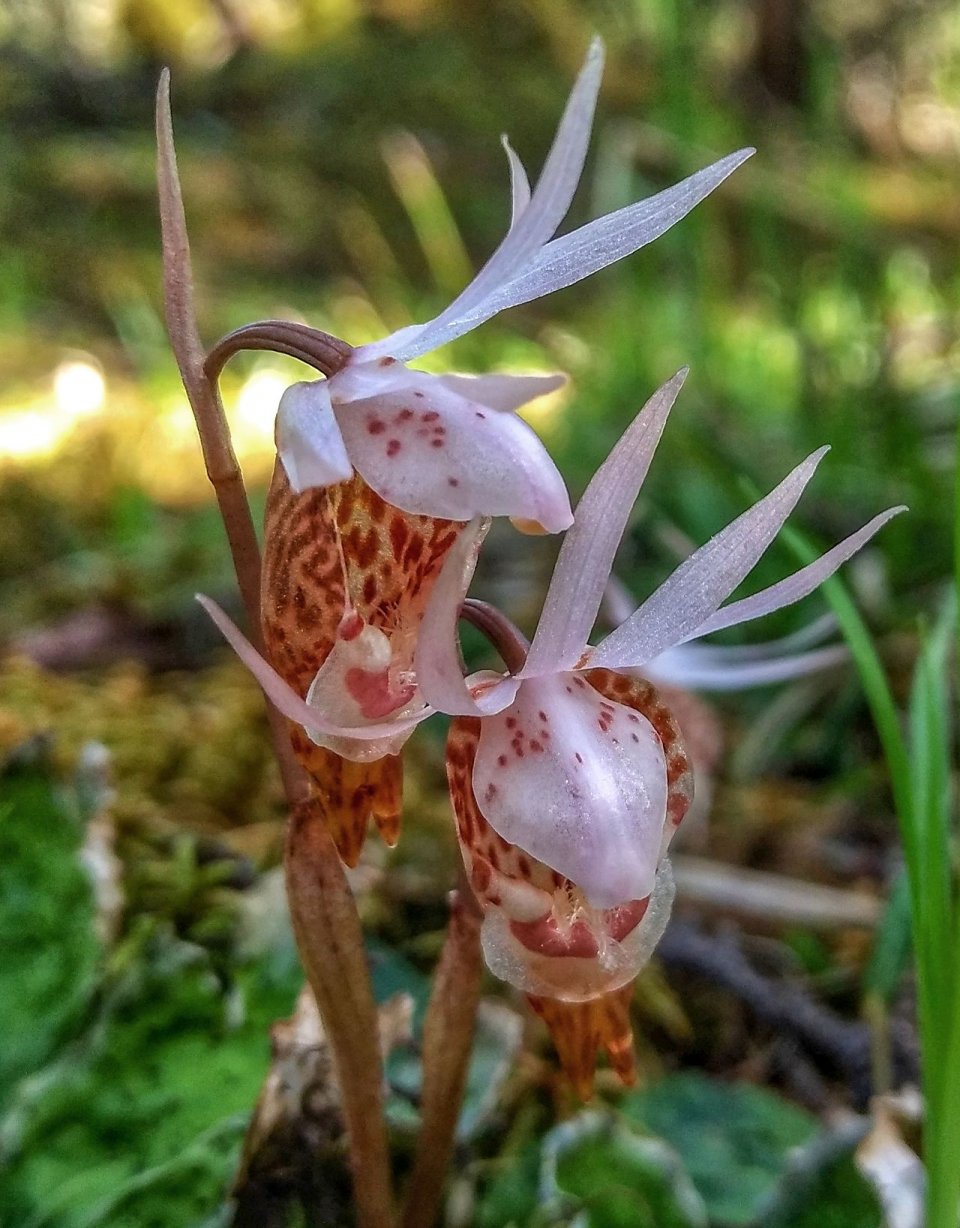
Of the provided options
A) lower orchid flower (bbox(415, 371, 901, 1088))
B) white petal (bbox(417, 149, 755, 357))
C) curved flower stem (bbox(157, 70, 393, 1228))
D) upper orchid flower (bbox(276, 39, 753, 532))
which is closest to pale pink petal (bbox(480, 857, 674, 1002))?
lower orchid flower (bbox(415, 371, 901, 1088))

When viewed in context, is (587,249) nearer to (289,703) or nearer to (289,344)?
(289,344)

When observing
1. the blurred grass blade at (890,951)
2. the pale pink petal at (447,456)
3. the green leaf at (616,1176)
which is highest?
the pale pink petal at (447,456)

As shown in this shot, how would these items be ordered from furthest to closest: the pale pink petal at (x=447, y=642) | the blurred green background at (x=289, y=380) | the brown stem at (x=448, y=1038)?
the blurred green background at (x=289, y=380) < the brown stem at (x=448, y=1038) < the pale pink petal at (x=447, y=642)

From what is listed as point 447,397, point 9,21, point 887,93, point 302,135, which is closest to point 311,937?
point 447,397

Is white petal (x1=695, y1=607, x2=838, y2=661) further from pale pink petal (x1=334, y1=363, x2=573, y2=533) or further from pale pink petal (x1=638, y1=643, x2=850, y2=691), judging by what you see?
pale pink petal (x1=334, y1=363, x2=573, y2=533)

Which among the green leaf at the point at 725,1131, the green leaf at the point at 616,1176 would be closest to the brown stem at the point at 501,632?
the green leaf at the point at 616,1176

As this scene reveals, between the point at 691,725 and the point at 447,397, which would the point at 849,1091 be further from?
the point at 447,397

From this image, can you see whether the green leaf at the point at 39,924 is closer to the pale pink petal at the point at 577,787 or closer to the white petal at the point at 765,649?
the pale pink petal at the point at 577,787

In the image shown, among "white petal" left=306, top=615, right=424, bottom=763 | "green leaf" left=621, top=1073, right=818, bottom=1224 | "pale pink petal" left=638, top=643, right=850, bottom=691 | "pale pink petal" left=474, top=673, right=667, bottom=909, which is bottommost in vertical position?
"green leaf" left=621, top=1073, right=818, bottom=1224
